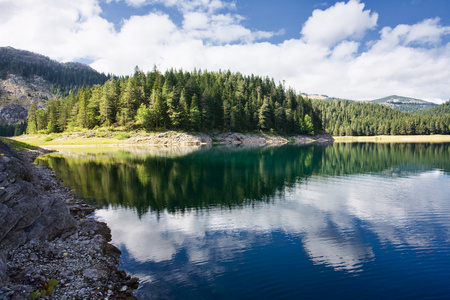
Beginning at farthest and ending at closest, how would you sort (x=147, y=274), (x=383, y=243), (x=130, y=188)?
(x=130, y=188)
(x=383, y=243)
(x=147, y=274)

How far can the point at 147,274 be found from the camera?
42.9 ft

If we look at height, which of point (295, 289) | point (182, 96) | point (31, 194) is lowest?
point (295, 289)

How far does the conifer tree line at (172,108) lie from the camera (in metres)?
104

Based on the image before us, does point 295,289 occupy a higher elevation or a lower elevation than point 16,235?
lower

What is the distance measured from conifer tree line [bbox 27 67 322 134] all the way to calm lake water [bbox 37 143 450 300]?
70.8 m

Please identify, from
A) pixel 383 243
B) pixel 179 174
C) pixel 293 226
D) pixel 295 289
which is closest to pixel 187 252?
pixel 295 289

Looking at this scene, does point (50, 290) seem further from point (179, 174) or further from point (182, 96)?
point (182, 96)

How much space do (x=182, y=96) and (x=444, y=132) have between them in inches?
7435

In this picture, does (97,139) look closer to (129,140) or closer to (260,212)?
(129,140)

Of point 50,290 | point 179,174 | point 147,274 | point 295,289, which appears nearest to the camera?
point 50,290

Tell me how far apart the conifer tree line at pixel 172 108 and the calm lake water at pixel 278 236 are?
70826 millimetres

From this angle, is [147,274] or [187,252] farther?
[187,252]

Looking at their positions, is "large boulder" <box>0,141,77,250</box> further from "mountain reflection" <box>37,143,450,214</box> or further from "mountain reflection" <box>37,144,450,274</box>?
"mountain reflection" <box>37,143,450,214</box>

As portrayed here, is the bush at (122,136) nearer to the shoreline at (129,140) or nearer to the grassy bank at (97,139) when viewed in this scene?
the grassy bank at (97,139)
